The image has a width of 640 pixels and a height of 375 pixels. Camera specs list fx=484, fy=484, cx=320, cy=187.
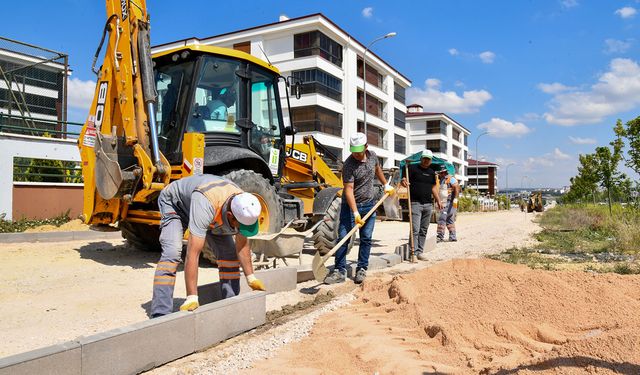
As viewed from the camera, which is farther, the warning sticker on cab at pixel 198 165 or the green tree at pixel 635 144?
the green tree at pixel 635 144

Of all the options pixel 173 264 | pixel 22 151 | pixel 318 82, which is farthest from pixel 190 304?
pixel 318 82

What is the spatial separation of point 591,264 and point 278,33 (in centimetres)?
2827

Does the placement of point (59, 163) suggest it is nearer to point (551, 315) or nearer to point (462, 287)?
point (462, 287)

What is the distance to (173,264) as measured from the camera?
4191 millimetres

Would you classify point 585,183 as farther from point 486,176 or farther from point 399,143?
point 486,176

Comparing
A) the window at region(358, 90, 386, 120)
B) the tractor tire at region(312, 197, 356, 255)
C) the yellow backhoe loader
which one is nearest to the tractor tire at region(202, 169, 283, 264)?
the yellow backhoe loader

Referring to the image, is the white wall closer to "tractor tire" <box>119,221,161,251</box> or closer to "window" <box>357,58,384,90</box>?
"tractor tire" <box>119,221,161,251</box>

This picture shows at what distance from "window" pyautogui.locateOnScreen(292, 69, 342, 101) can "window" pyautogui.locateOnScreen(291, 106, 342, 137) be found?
113cm

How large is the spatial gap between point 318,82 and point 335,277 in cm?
2673

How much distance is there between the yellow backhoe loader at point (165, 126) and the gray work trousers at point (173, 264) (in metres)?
1.89

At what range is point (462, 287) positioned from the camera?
5059 mm

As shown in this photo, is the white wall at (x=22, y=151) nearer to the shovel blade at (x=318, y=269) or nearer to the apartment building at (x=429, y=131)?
the shovel blade at (x=318, y=269)

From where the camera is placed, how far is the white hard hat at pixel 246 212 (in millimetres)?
4039

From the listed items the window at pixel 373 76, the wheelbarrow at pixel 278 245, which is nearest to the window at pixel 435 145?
the window at pixel 373 76
